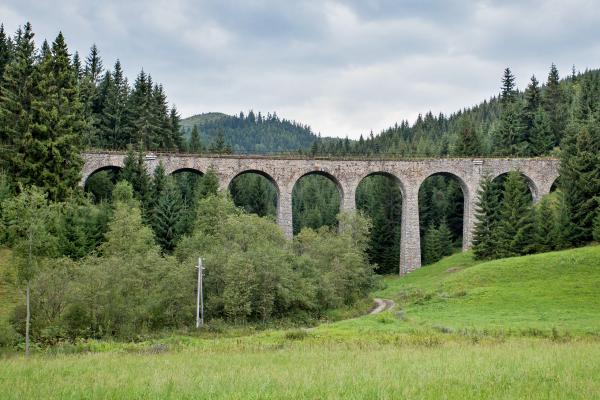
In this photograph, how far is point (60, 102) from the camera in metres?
49.1

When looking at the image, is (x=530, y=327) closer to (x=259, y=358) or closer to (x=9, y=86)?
(x=259, y=358)

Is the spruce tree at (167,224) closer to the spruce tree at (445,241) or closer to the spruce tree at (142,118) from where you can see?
the spruce tree at (142,118)

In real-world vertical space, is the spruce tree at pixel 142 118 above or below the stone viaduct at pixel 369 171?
above

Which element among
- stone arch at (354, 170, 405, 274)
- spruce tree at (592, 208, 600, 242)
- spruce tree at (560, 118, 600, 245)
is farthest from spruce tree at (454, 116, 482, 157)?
spruce tree at (592, 208, 600, 242)

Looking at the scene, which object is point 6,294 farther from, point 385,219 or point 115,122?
point 385,219

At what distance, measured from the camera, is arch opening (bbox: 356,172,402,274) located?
253ft

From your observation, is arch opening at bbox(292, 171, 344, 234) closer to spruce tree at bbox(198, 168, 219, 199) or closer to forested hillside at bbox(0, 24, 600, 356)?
forested hillside at bbox(0, 24, 600, 356)

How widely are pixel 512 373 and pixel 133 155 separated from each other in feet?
158

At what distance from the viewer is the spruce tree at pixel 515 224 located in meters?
51.6

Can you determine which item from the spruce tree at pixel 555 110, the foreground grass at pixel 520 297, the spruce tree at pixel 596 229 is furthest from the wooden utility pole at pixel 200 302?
the spruce tree at pixel 555 110

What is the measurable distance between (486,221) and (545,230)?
7782mm

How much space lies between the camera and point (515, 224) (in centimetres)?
5266

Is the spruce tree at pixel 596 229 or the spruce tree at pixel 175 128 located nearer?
the spruce tree at pixel 596 229

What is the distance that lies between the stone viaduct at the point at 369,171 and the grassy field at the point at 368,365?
93.9ft
